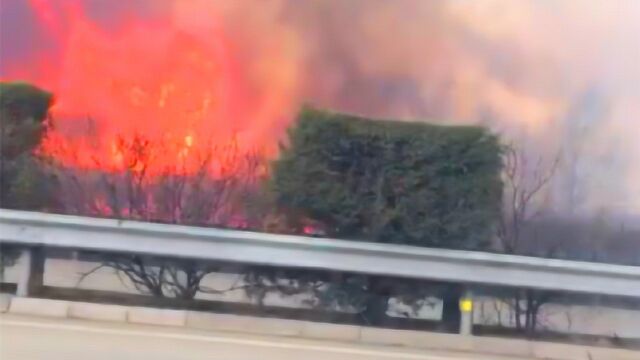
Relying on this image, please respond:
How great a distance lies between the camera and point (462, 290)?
630cm

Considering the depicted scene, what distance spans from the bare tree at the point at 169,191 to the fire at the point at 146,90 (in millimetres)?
36

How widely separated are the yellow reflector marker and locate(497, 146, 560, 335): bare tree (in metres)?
0.23

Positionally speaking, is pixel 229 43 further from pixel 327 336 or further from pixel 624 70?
pixel 624 70

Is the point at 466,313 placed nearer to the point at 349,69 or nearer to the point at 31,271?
the point at 349,69

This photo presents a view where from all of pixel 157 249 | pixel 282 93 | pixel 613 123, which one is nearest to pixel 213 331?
pixel 157 249

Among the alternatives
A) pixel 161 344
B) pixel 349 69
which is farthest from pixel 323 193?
pixel 161 344

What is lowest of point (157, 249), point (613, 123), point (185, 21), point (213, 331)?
point (213, 331)

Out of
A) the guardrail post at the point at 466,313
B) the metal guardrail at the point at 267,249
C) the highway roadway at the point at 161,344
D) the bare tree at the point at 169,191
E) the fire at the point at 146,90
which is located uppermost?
the fire at the point at 146,90

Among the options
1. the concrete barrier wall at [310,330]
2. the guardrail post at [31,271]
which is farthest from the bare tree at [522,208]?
the guardrail post at [31,271]

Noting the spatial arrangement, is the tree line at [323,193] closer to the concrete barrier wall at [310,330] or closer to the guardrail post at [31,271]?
the concrete barrier wall at [310,330]

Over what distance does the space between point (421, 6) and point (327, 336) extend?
2.06 metres

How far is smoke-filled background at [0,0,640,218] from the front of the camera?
601cm

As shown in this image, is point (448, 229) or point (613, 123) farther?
point (448, 229)

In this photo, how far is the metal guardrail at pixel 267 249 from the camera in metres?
6.28
